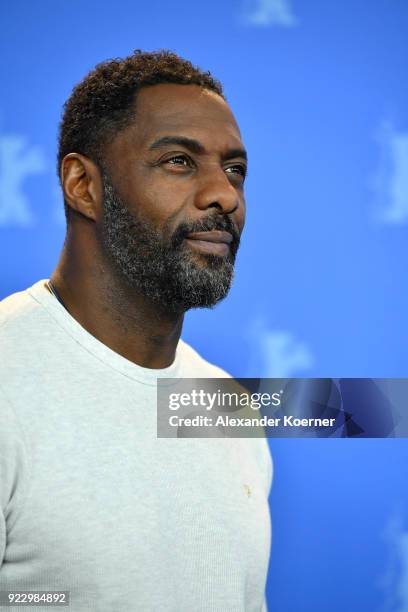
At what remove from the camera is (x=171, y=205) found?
124cm

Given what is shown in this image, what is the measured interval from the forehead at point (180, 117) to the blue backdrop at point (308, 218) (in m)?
0.76

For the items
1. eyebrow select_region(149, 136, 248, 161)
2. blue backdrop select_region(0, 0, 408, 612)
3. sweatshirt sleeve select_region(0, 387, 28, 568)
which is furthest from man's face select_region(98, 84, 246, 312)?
blue backdrop select_region(0, 0, 408, 612)

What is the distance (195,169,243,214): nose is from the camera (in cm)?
125

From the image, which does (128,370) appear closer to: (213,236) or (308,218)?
(213,236)

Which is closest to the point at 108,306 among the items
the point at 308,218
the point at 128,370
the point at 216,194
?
the point at 128,370

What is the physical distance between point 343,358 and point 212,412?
0.70m

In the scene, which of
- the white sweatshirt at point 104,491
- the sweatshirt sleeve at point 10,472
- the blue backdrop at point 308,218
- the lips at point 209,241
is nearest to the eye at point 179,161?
the lips at point 209,241

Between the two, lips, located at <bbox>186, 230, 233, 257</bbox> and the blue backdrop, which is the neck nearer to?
lips, located at <bbox>186, 230, 233, 257</bbox>

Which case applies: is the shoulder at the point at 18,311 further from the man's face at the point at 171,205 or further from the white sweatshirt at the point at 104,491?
the man's face at the point at 171,205

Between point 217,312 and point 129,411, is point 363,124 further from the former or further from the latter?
point 129,411

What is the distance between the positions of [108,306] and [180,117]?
1.01 ft

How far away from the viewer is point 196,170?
50.0 inches

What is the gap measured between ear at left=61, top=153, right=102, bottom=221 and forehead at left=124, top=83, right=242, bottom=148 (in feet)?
0.30

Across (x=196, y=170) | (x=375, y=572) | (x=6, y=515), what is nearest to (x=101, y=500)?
(x=6, y=515)
